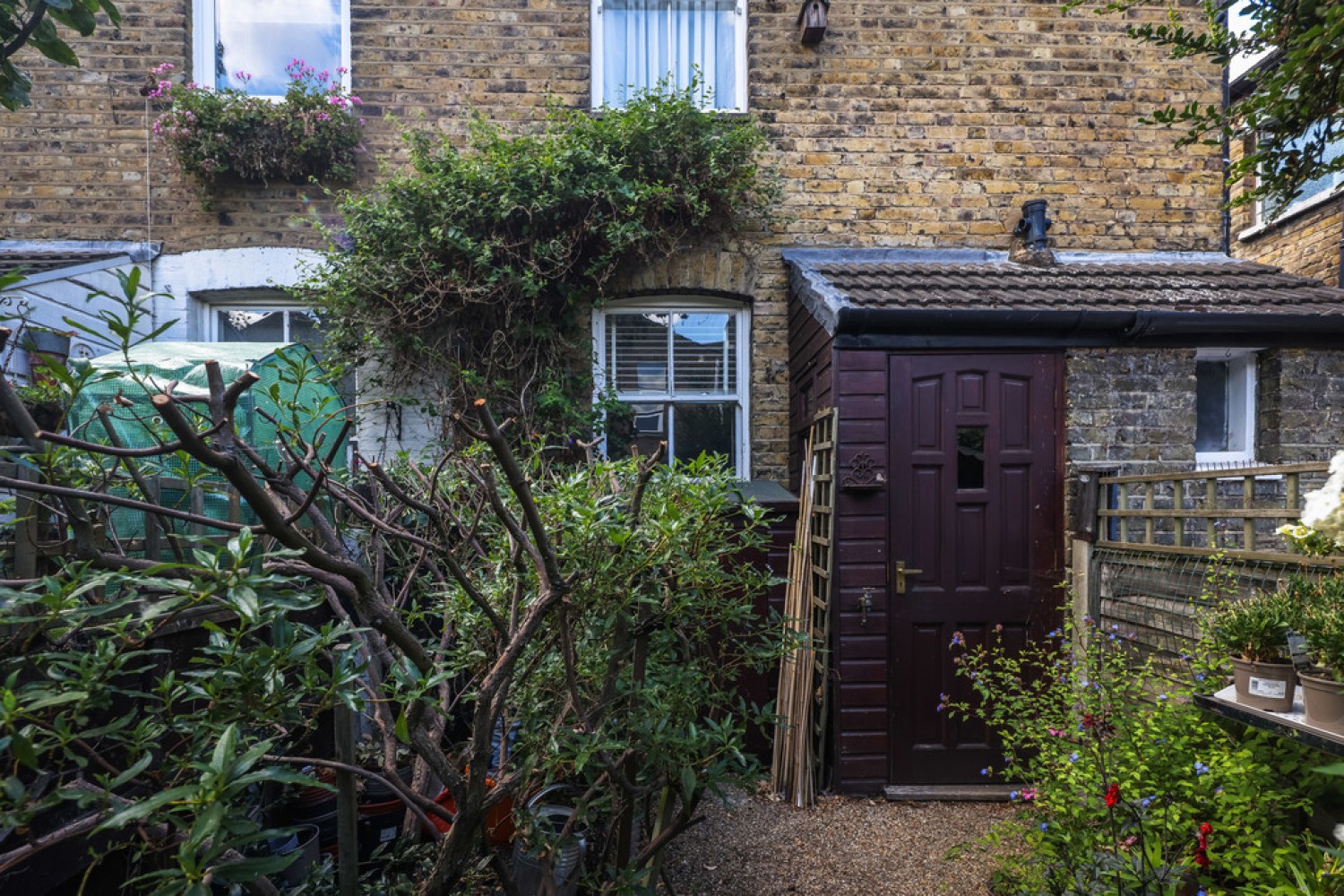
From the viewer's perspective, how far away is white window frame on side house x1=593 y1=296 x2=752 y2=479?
531 centimetres

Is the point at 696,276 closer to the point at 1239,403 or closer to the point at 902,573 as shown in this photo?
the point at 902,573

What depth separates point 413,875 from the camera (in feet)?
7.79

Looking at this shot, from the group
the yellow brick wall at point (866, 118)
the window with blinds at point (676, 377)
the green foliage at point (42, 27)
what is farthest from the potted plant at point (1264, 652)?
the green foliage at point (42, 27)

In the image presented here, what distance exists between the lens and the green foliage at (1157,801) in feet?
7.25

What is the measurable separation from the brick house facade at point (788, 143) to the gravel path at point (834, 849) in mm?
2265

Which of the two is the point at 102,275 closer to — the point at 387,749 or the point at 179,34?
the point at 179,34

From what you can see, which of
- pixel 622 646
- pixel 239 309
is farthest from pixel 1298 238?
pixel 239 309

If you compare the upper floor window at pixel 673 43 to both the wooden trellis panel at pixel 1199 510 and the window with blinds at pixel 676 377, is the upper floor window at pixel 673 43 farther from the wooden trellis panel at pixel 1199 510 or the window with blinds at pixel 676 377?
the wooden trellis panel at pixel 1199 510

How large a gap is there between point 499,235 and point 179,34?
2.95 metres

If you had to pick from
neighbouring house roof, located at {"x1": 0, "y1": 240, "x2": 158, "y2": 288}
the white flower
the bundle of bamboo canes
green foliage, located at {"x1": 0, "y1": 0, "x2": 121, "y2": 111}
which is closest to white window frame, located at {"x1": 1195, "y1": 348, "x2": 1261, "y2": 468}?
the bundle of bamboo canes

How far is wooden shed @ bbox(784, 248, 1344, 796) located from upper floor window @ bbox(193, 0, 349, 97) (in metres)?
4.32

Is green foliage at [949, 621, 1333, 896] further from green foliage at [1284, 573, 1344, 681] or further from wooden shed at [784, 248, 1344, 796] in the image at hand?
wooden shed at [784, 248, 1344, 796]

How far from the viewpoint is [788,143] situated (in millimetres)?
5434

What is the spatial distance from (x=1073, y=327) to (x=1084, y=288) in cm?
60
